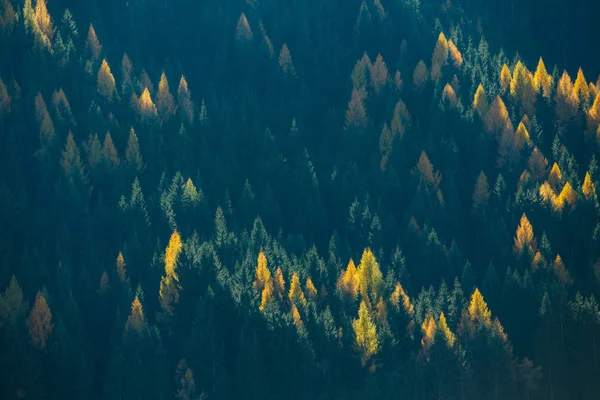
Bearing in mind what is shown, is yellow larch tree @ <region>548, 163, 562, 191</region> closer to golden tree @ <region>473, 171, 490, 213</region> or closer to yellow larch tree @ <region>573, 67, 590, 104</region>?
golden tree @ <region>473, 171, 490, 213</region>

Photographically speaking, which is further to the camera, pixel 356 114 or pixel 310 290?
pixel 356 114

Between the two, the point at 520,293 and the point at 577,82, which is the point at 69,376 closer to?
the point at 520,293

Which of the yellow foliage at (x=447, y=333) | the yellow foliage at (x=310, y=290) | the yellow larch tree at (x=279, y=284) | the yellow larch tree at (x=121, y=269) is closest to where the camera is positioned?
the yellow foliage at (x=447, y=333)

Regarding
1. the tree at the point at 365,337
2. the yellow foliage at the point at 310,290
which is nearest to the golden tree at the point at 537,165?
the yellow foliage at the point at 310,290

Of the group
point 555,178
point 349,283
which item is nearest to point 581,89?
point 555,178

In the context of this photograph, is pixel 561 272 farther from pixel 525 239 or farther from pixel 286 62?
pixel 286 62

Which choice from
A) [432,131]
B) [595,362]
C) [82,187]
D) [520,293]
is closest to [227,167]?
[82,187]

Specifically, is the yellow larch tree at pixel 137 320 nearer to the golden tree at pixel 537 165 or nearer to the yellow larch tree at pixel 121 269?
the yellow larch tree at pixel 121 269
